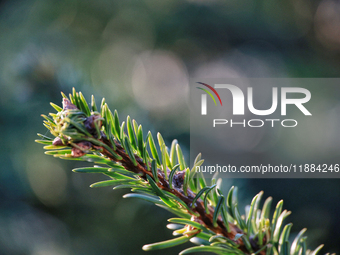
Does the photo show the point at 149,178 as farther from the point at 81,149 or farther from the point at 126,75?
the point at 126,75

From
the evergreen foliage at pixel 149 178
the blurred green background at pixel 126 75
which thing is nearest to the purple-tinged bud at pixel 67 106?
the evergreen foliage at pixel 149 178

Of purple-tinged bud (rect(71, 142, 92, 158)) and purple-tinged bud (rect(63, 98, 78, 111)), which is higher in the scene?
purple-tinged bud (rect(63, 98, 78, 111))

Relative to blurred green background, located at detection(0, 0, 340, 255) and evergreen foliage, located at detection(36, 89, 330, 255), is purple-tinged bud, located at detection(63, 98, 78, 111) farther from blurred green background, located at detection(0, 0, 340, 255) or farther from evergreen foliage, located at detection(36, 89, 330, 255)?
blurred green background, located at detection(0, 0, 340, 255)

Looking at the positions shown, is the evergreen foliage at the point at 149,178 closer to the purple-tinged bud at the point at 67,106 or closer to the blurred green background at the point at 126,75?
the purple-tinged bud at the point at 67,106

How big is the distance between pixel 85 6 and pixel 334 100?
61 cm

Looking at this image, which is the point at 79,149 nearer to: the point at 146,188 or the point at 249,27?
the point at 146,188

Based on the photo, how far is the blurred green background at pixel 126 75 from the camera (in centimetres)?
42

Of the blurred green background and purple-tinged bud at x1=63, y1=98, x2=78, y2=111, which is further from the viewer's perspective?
the blurred green background

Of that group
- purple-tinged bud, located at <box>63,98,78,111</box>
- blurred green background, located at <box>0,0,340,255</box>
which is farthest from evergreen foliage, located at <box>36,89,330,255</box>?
blurred green background, located at <box>0,0,340,255</box>

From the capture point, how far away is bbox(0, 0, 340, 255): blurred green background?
418 mm

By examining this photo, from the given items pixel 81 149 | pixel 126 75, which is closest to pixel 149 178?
pixel 81 149

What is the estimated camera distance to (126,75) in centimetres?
59

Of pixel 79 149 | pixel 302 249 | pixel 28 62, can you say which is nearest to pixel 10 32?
pixel 28 62

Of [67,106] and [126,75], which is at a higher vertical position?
[126,75]
